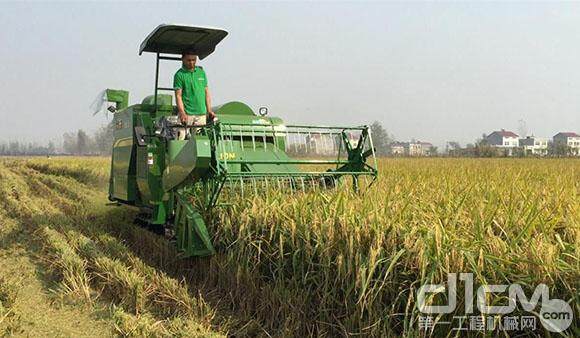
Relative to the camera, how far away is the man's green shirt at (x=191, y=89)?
623 centimetres

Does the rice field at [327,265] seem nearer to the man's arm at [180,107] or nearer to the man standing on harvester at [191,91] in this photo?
the man's arm at [180,107]

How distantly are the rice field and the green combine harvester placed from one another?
295 mm

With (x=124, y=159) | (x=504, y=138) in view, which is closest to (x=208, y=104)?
(x=124, y=159)

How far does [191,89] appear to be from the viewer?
6281 millimetres

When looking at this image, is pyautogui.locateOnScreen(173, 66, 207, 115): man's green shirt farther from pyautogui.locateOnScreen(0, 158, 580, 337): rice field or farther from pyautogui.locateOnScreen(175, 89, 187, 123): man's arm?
pyautogui.locateOnScreen(0, 158, 580, 337): rice field

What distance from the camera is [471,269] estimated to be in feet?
8.73

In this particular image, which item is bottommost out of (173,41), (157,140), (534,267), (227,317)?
(227,317)

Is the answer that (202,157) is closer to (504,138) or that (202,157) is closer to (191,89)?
(191,89)

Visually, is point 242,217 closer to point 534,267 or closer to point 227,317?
point 227,317

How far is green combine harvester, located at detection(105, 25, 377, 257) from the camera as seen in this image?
473cm

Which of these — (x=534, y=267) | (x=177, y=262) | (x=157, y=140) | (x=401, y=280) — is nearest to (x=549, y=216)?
(x=534, y=267)

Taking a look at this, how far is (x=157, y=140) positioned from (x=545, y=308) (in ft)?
16.3

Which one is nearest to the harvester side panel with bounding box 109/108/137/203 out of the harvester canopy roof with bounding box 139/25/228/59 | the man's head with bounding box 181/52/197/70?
the harvester canopy roof with bounding box 139/25/228/59

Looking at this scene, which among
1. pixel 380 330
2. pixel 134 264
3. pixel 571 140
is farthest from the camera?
pixel 571 140
